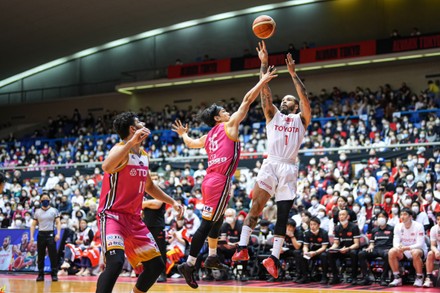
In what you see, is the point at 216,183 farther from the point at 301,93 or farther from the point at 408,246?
the point at 408,246

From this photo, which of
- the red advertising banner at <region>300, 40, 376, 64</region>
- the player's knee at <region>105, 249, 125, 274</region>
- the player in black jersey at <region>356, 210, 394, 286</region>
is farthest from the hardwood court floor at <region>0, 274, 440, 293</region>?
the red advertising banner at <region>300, 40, 376, 64</region>

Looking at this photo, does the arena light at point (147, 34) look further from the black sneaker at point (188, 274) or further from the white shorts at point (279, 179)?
the black sneaker at point (188, 274)

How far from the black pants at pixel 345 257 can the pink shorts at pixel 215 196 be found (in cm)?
620

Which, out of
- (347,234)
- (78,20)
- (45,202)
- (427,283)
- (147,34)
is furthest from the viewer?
(147,34)

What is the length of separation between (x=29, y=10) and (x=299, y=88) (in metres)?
26.4

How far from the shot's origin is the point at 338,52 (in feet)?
98.6

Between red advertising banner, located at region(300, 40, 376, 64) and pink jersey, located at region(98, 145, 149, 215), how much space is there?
2427 centimetres

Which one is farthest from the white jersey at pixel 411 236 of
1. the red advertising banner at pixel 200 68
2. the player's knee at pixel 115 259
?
the red advertising banner at pixel 200 68

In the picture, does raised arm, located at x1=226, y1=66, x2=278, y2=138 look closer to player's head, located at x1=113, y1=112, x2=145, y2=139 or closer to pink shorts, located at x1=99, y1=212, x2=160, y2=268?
player's head, located at x1=113, y1=112, x2=145, y2=139

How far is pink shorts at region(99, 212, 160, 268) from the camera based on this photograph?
643cm

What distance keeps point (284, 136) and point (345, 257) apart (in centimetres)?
630

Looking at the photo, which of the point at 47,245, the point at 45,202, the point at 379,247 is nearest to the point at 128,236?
the point at 379,247

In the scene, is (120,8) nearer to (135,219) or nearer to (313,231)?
(313,231)

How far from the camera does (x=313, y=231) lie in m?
14.1
